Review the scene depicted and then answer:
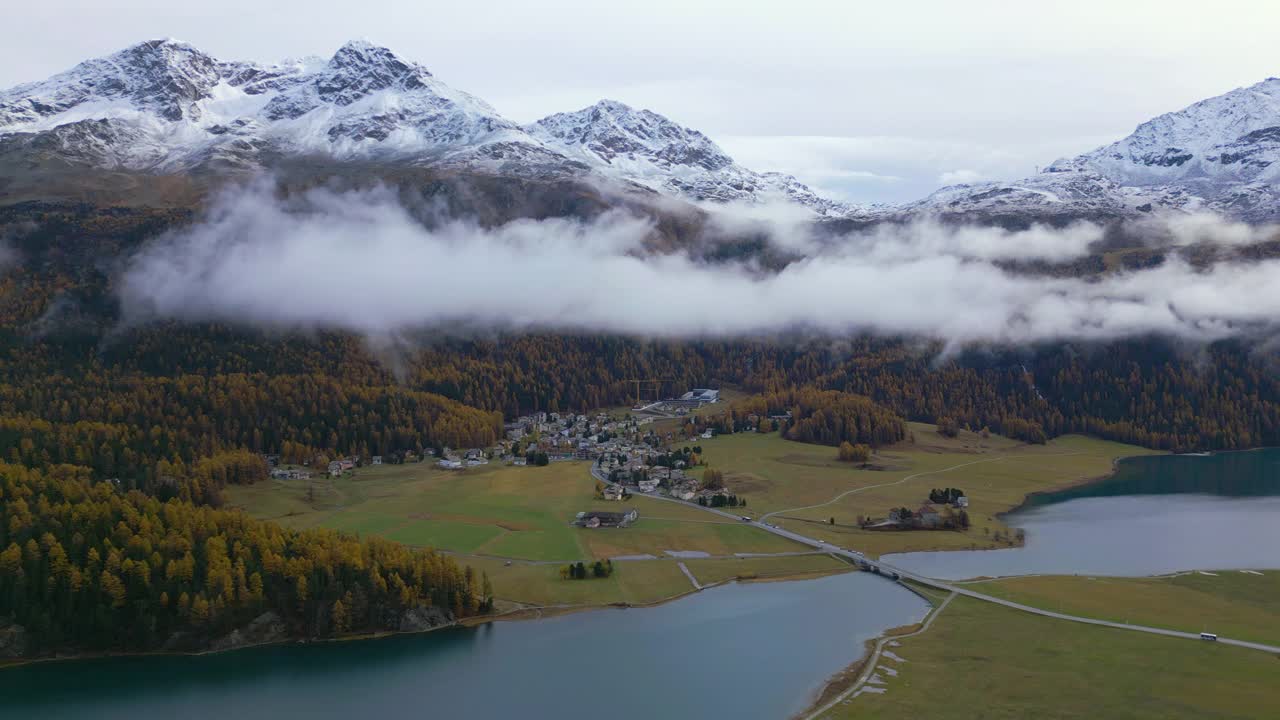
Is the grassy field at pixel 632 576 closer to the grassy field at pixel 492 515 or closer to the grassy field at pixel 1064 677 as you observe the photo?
the grassy field at pixel 492 515

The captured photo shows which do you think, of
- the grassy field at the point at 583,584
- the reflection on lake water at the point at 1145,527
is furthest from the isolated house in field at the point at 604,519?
the reflection on lake water at the point at 1145,527

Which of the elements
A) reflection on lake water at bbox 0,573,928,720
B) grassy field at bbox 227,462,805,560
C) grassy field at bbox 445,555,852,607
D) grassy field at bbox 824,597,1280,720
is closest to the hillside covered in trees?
reflection on lake water at bbox 0,573,928,720

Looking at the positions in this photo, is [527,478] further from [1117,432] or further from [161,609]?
[1117,432]

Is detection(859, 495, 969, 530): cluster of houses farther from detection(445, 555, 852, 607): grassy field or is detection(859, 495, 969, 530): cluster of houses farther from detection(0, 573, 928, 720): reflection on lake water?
detection(0, 573, 928, 720): reflection on lake water

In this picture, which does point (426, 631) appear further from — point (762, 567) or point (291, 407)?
point (291, 407)

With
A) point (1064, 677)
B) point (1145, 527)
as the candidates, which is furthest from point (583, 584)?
point (1145, 527)
